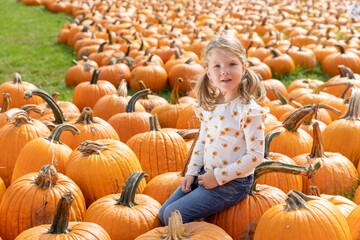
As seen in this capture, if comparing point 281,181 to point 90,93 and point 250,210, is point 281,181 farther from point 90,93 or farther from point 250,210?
point 90,93

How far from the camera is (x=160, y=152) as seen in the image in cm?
384

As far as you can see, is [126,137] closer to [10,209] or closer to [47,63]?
[10,209]

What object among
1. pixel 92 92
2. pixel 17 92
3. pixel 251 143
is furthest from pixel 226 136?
pixel 17 92

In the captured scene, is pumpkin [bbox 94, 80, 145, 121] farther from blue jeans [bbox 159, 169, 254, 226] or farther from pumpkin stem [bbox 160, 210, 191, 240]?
pumpkin stem [bbox 160, 210, 191, 240]

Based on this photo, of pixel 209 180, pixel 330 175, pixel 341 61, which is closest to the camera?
pixel 209 180

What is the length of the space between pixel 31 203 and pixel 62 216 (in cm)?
58

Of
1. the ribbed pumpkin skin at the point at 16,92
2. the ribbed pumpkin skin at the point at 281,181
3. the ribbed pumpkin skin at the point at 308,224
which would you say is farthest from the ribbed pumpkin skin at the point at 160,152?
the ribbed pumpkin skin at the point at 16,92

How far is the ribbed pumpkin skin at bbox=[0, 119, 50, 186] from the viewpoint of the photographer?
3.88m

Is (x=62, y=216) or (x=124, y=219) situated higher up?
(x=62, y=216)

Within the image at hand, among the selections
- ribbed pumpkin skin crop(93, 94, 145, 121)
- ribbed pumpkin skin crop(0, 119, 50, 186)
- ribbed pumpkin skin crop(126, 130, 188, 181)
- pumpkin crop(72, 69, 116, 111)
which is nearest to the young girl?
ribbed pumpkin skin crop(126, 130, 188, 181)

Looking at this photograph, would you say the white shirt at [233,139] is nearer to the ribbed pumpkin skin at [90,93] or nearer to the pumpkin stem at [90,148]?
the pumpkin stem at [90,148]

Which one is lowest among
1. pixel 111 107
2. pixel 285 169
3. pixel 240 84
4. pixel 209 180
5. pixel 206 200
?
pixel 111 107

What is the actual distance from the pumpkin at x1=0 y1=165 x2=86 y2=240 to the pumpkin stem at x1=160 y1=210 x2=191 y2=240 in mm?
966

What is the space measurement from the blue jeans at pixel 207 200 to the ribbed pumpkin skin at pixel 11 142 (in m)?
1.66
